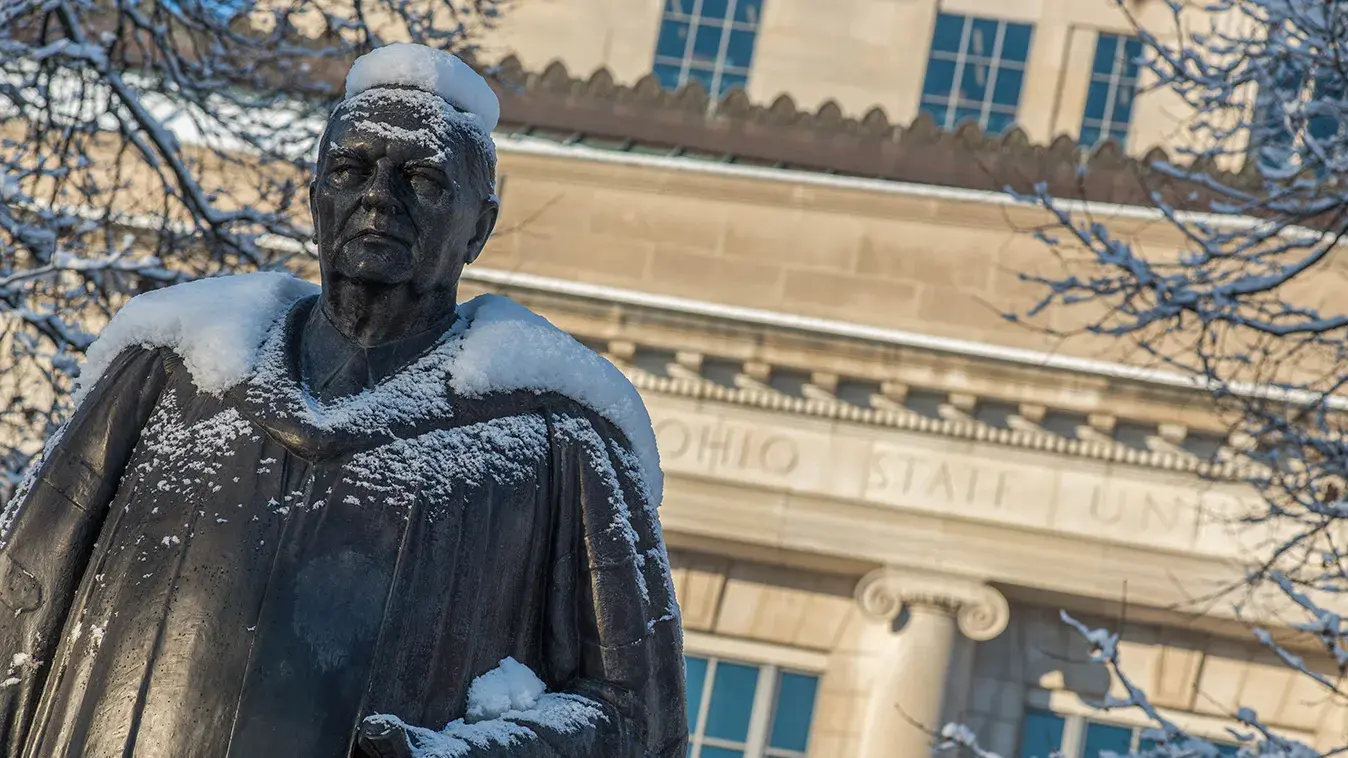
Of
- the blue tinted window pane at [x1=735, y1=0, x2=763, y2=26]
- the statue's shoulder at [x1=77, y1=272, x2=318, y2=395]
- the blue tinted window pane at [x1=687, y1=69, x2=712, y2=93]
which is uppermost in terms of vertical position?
the blue tinted window pane at [x1=735, y1=0, x2=763, y2=26]

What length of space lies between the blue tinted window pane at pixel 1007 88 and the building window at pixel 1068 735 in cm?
686

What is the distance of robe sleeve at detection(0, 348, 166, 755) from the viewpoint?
330 cm

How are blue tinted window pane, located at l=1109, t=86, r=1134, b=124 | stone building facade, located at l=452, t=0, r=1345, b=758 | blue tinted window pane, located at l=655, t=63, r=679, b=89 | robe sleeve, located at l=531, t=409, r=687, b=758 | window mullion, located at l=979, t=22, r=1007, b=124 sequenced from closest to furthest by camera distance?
1. robe sleeve, located at l=531, t=409, r=687, b=758
2. stone building facade, located at l=452, t=0, r=1345, b=758
3. blue tinted window pane, located at l=1109, t=86, r=1134, b=124
4. window mullion, located at l=979, t=22, r=1007, b=124
5. blue tinted window pane, located at l=655, t=63, r=679, b=89

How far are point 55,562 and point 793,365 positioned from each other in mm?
15924

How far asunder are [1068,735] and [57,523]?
1700 cm

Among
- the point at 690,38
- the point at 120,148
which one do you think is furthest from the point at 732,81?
the point at 120,148

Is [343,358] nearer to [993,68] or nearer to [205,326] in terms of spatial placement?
[205,326]

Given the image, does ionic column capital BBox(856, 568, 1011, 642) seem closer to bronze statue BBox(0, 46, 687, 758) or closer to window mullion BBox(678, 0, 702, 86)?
window mullion BBox(678, 0, 702, 86)

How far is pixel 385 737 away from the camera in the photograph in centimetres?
308

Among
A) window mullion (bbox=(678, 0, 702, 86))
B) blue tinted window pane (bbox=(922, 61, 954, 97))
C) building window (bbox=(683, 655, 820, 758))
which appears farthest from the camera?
window mullion (bbox=(678, 0, 702, 86))

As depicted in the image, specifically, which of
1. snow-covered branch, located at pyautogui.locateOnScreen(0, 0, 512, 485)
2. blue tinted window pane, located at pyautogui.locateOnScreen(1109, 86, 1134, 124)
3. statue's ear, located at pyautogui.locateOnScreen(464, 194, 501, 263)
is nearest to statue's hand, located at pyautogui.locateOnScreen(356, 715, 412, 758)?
statue's ear, located at pyautogui.locateOnScreen(464, 194, 501, 263)

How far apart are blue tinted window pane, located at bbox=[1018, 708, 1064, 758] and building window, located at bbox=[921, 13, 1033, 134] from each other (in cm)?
666

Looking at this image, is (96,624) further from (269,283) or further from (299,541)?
(269,283)

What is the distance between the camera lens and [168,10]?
1014cm
